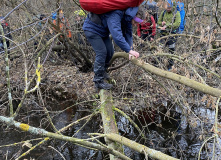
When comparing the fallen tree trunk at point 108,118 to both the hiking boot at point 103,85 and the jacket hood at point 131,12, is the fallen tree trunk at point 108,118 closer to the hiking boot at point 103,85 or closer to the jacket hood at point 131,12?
the hiking boot at point 103,85

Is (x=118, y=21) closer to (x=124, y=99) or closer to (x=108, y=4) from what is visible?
(x=108, y=4)

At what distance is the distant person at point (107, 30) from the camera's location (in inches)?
97.0

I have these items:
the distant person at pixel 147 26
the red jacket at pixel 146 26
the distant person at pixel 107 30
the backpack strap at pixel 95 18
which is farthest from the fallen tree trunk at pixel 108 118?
the red jacket at pixel 146 26

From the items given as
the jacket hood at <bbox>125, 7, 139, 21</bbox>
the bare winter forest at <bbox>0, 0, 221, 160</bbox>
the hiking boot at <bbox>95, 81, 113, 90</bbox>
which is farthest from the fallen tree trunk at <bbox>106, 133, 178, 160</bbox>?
the jacket hood at <bbox>125, 7, 139, 21</bbox>

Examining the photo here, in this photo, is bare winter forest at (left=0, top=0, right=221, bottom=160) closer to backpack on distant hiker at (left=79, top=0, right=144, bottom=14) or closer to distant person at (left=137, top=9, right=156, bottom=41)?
distant person at (left=137, top=9, right=156, bottom=41)

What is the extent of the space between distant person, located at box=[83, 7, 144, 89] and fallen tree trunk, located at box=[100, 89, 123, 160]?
6.1 inches

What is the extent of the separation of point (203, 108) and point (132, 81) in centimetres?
175

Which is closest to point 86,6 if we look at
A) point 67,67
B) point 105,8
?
point 105,8

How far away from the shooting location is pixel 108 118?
106 inches

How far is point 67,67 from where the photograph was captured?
7.27m

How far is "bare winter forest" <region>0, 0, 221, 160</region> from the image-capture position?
2.54 metres

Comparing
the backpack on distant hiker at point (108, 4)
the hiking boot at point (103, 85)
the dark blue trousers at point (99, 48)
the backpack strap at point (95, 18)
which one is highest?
the backpack on distant hiker at point (108, 4)

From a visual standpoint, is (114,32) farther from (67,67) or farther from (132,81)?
(67,67)

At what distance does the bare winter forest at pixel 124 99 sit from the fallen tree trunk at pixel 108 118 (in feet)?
0.04
